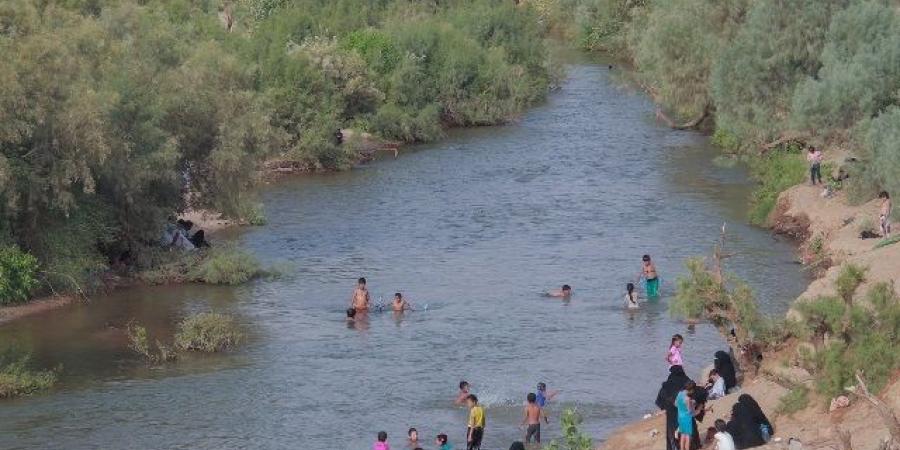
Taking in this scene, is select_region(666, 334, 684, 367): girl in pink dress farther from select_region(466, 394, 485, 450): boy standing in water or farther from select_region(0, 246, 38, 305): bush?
select_region(0, 246, 38, 305): bush

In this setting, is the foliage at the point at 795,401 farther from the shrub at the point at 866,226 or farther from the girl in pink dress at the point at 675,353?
the shrub at the point at 866,226

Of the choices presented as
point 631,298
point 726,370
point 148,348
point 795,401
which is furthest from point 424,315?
Result: point 795,401

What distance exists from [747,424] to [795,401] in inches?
52.8

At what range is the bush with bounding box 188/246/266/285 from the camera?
38.7 metres

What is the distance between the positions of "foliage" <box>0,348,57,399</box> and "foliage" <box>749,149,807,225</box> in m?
21.1

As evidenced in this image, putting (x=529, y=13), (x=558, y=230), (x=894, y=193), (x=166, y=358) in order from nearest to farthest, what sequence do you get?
(x=166, y=358) → (x=894, y=193) → (x=558, y=230) → (x=529, y=13)

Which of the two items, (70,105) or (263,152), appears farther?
(263,152)

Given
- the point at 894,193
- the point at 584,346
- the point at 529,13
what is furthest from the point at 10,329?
the point at 529,13

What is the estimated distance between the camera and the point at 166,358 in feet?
107

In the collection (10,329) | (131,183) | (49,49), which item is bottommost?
(10,329)

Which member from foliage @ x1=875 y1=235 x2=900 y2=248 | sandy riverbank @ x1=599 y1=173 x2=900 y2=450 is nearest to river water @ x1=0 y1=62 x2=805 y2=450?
sandy riverbank @ x1=599 y1=173 x2=900 y2=450

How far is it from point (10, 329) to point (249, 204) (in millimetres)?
9463

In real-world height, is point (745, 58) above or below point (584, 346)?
above

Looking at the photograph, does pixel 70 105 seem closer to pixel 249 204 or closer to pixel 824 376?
pixel 249 204
